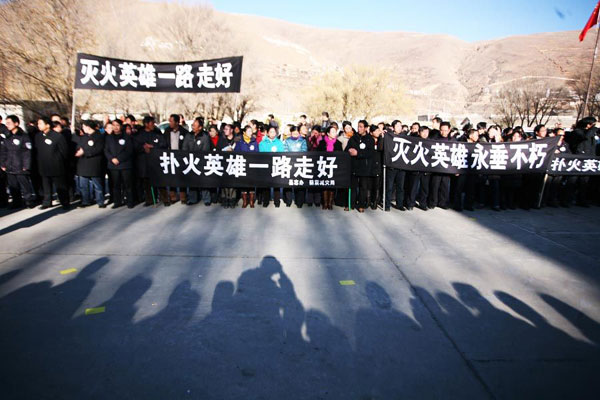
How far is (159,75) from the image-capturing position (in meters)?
7.62

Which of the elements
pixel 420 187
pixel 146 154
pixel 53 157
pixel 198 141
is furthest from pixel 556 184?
pixel 53 157

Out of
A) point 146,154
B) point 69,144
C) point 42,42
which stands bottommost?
point 146,154

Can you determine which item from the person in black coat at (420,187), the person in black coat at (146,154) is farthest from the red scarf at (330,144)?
the person in black coat at (146,154)

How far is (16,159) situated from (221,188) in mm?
4240

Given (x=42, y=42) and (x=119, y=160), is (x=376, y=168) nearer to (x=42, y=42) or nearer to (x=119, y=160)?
(x=119, y=160)

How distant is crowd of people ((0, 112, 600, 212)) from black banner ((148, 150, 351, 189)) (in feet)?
0.93

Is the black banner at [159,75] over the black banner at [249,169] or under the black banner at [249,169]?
over

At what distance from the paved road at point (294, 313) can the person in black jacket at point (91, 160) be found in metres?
1.52

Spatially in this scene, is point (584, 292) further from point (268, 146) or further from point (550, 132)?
point (550, 132)

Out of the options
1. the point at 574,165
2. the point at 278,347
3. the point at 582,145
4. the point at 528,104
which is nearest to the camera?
the point at 278,347

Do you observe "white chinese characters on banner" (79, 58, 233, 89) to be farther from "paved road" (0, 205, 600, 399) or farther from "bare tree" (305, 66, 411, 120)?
"bare tree" (305, 66, 411, 120)

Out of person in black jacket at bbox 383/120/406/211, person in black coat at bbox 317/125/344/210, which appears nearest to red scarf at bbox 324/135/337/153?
person in black coat at bbox 317/125/344/210

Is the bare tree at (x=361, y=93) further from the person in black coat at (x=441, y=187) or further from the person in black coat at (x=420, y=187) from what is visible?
the person in black coat at (x=420, y=187)

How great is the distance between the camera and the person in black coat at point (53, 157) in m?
6.75
